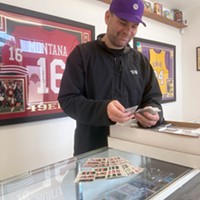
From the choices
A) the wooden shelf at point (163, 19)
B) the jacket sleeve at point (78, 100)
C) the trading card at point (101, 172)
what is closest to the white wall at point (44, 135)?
the wooden shelf at point (163, 19)

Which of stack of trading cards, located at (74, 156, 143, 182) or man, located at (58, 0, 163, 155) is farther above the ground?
man, located at (58, 0, 163, 155)

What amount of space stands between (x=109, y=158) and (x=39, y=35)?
1055mm

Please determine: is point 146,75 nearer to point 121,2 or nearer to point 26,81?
point 121,2

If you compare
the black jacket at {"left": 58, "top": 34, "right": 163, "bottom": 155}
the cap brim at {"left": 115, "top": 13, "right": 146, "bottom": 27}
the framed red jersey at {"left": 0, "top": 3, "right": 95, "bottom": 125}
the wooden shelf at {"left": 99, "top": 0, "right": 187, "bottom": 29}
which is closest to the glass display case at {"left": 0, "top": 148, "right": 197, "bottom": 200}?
the black jacket at {"left": 58, "top": 34, "right": 163, "bottom": 155}

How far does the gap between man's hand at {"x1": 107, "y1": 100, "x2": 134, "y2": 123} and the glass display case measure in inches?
5.3

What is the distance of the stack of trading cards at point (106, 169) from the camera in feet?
1.95

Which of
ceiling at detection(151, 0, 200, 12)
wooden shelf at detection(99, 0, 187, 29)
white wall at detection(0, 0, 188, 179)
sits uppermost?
ceiling at detection(151, 0, 200, 12)

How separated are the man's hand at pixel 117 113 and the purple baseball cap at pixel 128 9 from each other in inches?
14.7

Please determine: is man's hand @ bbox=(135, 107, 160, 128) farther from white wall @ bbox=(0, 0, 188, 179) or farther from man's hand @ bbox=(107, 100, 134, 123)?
white wall @ bbox=(0, 0, 188, 179)

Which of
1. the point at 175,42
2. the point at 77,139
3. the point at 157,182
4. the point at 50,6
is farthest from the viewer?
the point at 175,42

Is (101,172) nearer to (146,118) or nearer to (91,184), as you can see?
(91,184)

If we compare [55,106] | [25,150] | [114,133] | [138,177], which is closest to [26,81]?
[55,106]

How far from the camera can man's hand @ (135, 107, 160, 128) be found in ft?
2.53

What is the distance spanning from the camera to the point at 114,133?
2.68ft
